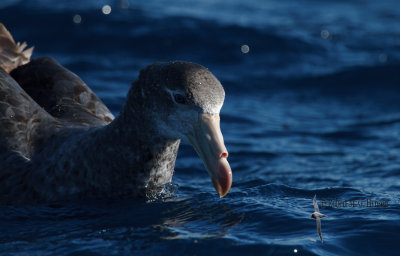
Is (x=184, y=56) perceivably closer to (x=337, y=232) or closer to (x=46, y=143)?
(x=46, y=143)

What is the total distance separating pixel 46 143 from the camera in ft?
19.2

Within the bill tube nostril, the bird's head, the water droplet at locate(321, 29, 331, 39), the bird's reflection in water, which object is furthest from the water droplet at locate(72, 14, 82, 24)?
the bill tube nostril

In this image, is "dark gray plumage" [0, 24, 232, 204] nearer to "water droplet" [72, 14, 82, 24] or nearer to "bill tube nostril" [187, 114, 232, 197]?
"bill tube nostril" [187, 114, 232, 197]

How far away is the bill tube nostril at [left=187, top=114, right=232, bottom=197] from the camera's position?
4738mm

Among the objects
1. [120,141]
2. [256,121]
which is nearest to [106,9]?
[256,121]

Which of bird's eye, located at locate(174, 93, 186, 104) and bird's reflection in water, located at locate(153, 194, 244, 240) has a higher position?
bird's eye, located at locate(174, 93, 186, 104)

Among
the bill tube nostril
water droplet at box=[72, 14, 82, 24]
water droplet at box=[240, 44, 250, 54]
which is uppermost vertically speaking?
water droplet at box=[72, 14, 82, 24]

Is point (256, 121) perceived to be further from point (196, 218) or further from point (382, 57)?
point (196, 218)

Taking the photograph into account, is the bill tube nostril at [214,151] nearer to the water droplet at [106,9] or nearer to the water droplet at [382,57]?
the water droplet at [382,57]

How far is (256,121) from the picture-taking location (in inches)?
391

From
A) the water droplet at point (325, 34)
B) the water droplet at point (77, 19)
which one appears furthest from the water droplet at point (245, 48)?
the water droplet at point (77, 19)

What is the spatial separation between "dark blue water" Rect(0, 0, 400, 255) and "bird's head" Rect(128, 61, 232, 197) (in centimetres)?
52

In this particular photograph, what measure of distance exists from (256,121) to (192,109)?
5127mm

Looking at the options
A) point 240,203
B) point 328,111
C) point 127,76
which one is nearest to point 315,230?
point 240,203
